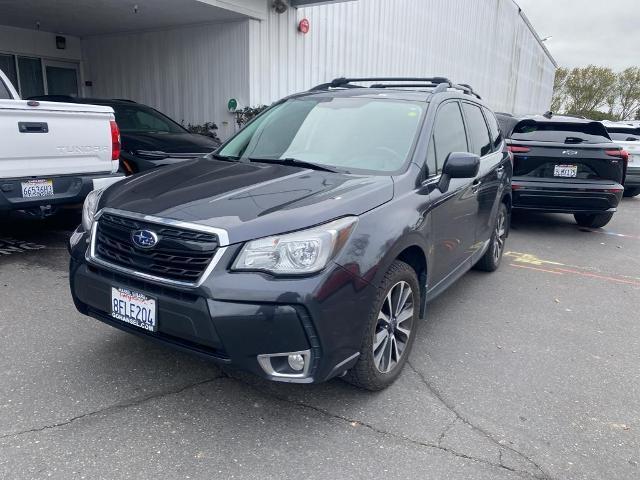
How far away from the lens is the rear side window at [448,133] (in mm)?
3814

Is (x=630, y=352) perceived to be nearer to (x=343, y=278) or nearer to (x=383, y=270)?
(x=383, y=270)

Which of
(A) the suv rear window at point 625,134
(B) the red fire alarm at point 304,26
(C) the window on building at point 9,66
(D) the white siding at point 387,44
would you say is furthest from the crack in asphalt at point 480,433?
(C) the window on building at point 9,66

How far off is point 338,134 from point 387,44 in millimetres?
11563

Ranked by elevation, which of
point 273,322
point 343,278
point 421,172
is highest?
point 421,172

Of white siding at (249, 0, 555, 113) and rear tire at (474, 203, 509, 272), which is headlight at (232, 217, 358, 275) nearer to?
rear tire at (474, 203, 509, 272)

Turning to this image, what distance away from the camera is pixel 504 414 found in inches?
119

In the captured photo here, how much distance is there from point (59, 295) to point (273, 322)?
288cm

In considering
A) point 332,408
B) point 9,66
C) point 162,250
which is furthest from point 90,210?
point 9,66

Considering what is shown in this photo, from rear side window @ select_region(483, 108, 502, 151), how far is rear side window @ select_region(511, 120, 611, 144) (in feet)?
7.35

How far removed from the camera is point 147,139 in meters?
7.58

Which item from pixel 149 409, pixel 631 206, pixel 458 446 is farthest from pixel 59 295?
pixel 631 206

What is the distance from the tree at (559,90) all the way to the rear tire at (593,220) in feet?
194

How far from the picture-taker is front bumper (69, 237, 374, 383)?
8.02ft

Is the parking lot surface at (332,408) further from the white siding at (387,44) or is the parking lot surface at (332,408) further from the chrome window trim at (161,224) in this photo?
the white siding at (387,44)
